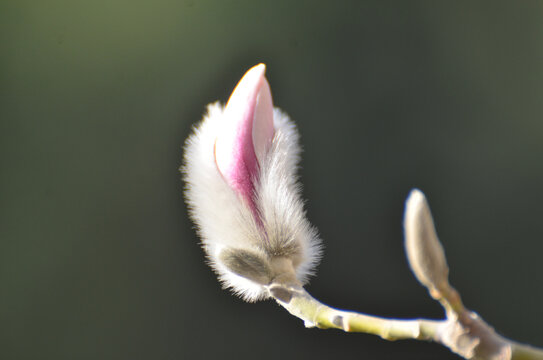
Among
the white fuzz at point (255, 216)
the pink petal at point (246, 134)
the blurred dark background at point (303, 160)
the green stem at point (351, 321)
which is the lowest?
the green stem at point (351, 321)

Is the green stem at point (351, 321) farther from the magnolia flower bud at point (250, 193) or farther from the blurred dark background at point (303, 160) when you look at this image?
the blurred dark background at point (303, 160)

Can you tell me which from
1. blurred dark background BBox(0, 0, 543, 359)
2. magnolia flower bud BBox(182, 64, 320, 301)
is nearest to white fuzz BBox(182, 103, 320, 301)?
magnolia flower bud BBox(182, 64, 320, 301)

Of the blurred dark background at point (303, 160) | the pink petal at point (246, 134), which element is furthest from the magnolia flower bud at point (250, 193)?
the blurred dark background at point (303, 160)

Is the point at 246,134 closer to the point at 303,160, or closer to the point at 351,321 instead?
the point at 351,321

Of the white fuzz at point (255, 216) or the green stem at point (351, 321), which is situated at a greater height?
the white fuzz at point (255, 216)

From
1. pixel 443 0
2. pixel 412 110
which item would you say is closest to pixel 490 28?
pixel 443 0

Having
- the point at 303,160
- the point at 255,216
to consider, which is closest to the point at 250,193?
the point at 255,216
